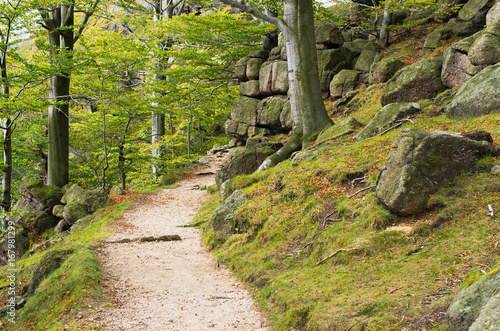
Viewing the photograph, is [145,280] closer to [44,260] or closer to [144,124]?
[44,260]

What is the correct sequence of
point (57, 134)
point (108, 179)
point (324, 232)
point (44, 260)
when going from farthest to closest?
Result: point (108, 179) < point (57, 134) < point (44, 260) < point (324, 232)

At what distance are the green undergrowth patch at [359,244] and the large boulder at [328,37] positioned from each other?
400 inches

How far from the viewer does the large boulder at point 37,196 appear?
1574 cm

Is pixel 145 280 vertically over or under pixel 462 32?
under

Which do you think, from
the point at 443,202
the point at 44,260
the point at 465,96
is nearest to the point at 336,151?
the point at 465,96

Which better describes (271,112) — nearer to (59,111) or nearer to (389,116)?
(389,116)

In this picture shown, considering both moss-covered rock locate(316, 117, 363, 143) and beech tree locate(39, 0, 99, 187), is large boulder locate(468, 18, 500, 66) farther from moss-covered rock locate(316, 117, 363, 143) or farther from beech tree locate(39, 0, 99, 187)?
beech tree locate(39, 0, 99, 187)

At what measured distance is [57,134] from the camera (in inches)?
662

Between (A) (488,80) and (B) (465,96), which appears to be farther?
(B) (465,96)

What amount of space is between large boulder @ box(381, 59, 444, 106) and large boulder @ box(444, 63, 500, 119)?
6.79 feet

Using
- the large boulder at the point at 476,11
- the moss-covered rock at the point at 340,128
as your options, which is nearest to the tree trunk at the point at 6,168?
the moss-covered rock at the point at 340,128

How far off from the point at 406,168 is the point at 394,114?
4454 millimetres

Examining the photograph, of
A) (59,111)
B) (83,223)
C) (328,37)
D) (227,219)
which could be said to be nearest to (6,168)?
(83,223)

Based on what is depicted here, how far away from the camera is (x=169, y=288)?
7.09 m
